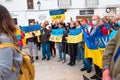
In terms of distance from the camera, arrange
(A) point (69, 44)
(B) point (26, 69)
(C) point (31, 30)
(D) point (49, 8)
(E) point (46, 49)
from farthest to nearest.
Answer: (D) point (49, 8), (C) point (31, 30), (E) point (46, 49), (A) point (69, 44), (B) point (26, 69)

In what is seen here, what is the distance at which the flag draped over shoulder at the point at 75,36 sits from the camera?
37.2ft

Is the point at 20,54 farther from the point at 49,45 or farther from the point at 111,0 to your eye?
the point at 111,0

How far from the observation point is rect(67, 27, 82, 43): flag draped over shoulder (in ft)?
37.2

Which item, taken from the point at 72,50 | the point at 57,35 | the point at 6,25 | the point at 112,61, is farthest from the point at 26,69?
the point at 57,35

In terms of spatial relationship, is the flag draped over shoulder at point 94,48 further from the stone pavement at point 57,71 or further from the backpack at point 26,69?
the backpack at point 26,69

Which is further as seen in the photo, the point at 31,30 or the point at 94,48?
the point at 31,30

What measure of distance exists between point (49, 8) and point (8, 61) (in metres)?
34.4

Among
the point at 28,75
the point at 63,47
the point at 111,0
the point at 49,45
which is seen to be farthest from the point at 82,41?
the point at 111,0

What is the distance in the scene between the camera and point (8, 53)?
2.87 m

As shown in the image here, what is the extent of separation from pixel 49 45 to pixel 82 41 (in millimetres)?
2994

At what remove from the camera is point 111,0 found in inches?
1481

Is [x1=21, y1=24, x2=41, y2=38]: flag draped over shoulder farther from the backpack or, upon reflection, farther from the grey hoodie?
the grey hoodie

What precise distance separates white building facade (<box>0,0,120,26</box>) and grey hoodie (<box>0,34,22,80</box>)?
3322 centimetres

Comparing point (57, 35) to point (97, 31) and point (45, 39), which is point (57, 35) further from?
point (97, 31)
